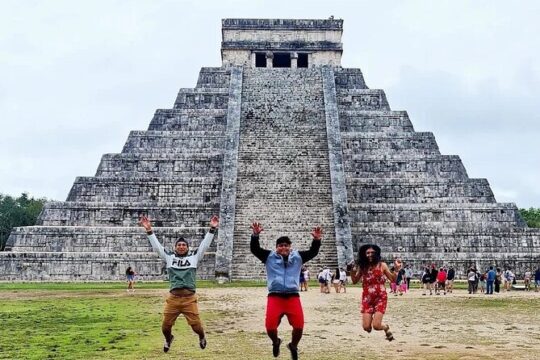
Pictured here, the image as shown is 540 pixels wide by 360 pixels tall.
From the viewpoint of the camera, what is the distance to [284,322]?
1170 cm

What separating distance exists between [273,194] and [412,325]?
48.2 feet

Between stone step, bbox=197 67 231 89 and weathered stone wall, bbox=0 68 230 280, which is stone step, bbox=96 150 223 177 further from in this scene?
stone step, bbox=197 67 231 89

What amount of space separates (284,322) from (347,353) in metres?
3.68

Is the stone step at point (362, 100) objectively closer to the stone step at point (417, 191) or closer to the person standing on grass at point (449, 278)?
the stone step at point (417, 191)

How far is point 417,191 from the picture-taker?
88.2 feet

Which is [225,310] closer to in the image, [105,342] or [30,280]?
[105,342]

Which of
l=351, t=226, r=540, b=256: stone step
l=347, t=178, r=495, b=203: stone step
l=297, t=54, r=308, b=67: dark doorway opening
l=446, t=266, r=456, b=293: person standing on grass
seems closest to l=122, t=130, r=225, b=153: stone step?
l=347, t=178, r=495, b=203: stone step

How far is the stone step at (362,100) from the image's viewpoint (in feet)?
107

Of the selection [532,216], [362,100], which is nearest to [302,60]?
[362,100]

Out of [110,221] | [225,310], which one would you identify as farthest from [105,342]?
[110,221]

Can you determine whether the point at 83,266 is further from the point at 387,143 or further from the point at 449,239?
the point at 387,143

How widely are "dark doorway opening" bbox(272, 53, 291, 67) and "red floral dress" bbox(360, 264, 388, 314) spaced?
32.5 m

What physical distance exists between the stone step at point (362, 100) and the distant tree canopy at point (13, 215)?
132ft

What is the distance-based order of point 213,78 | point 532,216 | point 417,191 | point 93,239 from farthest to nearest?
point 532,216 < point 213,78 < point 417,191 < point 93,239
